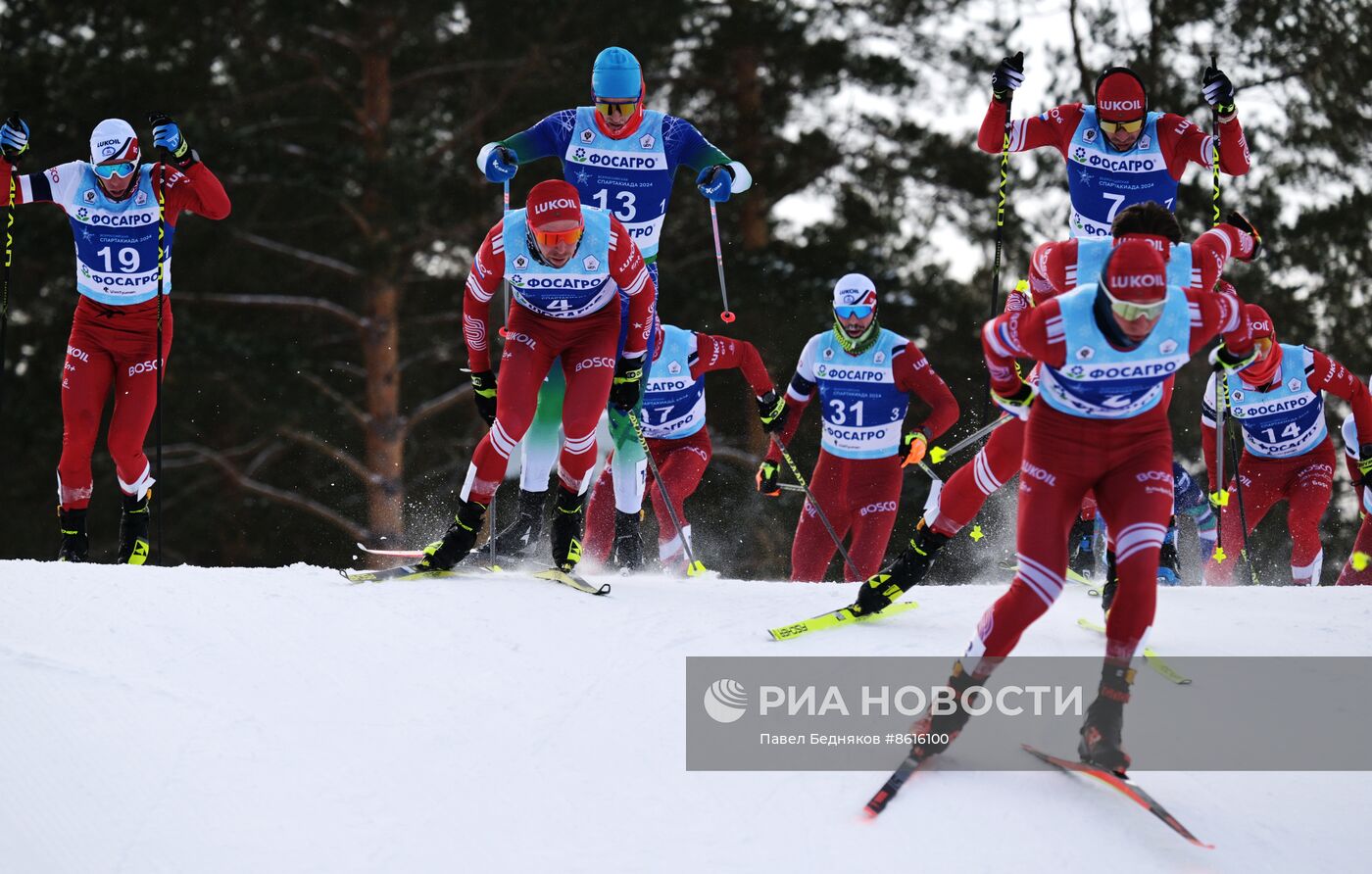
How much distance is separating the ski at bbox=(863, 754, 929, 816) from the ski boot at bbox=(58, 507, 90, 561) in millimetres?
4631

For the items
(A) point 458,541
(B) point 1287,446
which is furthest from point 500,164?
(B) point 1287,446

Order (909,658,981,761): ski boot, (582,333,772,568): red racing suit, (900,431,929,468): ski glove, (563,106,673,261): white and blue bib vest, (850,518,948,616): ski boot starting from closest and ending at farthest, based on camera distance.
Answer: (909,658,981,761): ski boot, (850,518,948,616): ski boot, (900,431,929,468): ski glove, (563,106,673,261): white and blue bib vest, (582,333,772,568): red racing suit

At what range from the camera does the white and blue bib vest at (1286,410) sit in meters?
9.62

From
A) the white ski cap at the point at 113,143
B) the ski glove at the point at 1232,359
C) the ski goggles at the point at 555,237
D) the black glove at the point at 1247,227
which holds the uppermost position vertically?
the white ski cap at the point at 113,143

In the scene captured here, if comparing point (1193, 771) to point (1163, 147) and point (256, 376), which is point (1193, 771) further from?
point (256, 376)

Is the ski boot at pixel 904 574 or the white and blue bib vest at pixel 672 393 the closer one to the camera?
the ski boot at pixel 904 574

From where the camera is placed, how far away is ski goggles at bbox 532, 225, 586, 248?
6543 mm

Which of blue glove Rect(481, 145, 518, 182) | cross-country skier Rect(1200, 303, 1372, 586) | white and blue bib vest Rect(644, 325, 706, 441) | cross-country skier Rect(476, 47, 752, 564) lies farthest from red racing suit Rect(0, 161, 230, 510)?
cross-country skier Rect(1200, 303, 1372, 586)

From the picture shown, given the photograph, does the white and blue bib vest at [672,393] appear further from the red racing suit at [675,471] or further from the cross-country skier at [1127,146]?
the cross-country skier at [1127,146]

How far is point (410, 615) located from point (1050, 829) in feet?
9.03

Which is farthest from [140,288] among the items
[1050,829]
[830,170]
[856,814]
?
[830,170]

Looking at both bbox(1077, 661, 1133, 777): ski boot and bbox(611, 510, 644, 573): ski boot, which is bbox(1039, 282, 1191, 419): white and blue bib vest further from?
bbox(611, 510, 644, 573): ski boot

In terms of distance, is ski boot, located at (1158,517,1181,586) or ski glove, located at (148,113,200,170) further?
ski boot, located at (1158,517,1181,586)

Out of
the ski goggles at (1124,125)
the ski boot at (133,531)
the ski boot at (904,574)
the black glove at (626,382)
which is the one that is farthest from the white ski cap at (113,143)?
the ski goggles at (1124,125)
